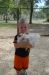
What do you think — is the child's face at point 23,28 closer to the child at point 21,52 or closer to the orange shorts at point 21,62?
the child at point 21,52

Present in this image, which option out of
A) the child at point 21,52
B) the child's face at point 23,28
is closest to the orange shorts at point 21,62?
the child at point 21,52

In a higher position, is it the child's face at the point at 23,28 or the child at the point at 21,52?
the child's face at the point at 23,28

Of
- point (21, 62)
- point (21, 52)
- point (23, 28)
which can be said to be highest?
point (23, 28)

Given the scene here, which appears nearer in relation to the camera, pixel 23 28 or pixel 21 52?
pixel 23 28

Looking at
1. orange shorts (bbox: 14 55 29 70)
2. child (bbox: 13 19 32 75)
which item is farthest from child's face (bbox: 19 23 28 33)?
orange shorts (bbox: 14 55 29 70)

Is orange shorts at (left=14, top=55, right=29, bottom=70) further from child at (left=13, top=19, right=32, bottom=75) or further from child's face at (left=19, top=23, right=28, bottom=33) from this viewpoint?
child's face at (left=19, top=23, right=28, bottom=33)

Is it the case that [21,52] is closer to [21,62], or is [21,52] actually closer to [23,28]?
[21,62]

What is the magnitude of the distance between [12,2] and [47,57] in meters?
26.3

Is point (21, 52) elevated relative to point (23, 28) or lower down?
lower down

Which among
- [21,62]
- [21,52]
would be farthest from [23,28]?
[21,62]

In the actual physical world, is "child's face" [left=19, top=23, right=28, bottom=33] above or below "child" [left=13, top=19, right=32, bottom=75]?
→ above

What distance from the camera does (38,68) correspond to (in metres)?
6.46

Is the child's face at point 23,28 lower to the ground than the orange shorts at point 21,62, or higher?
higher

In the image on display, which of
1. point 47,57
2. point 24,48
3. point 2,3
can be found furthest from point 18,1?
point 24,48
